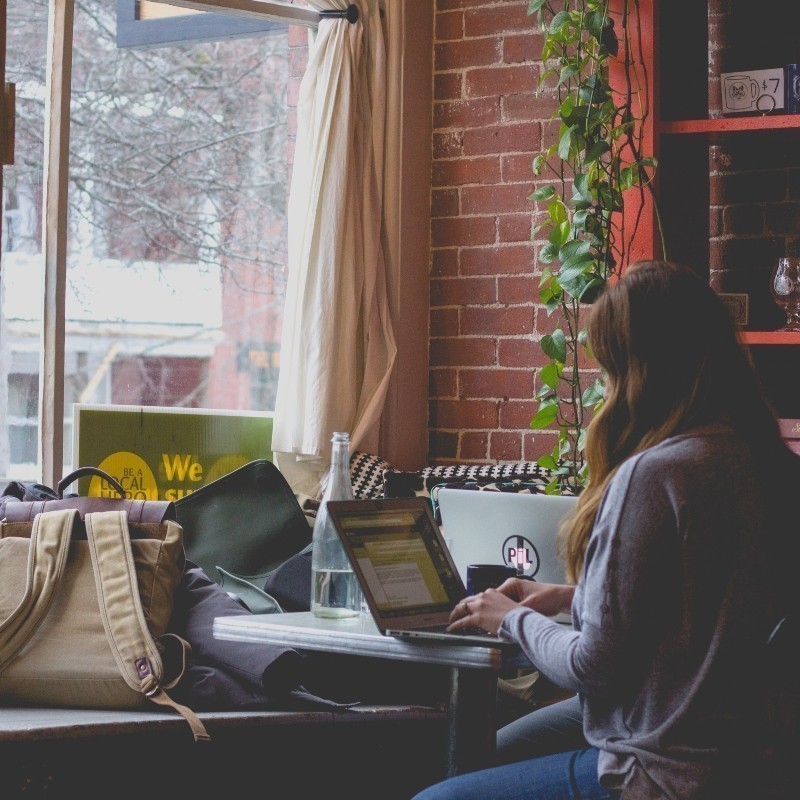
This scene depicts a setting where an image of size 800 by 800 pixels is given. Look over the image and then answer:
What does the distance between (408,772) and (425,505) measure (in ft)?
2.45

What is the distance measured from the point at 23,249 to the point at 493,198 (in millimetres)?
1307

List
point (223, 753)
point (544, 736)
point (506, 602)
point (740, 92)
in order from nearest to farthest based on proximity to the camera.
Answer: point (506, 602) → point (544, 736) → point (223, 753) → point (740, 92)

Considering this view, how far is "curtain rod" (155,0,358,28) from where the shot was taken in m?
3.22

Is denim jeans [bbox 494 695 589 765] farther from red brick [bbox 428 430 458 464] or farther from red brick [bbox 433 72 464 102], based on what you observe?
red brick [bbox 433 72 464 102]

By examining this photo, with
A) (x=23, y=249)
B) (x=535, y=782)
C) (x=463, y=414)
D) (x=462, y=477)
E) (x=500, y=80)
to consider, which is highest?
(x=500, y=80)

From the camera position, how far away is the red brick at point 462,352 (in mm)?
3365

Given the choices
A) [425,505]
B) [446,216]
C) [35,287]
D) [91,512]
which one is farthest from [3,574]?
[446,216]

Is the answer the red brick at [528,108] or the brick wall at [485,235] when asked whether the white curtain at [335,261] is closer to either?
the brick wall at [485,235]

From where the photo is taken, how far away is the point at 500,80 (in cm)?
334

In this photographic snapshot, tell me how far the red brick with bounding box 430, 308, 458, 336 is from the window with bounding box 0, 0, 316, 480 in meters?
0.45

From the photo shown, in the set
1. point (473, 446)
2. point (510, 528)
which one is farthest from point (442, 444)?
point (510, 528)

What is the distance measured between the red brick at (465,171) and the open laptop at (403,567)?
5.53 feet

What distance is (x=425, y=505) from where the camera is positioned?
190 cm

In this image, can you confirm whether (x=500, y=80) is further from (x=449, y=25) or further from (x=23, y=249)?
(x=23, y=249)
